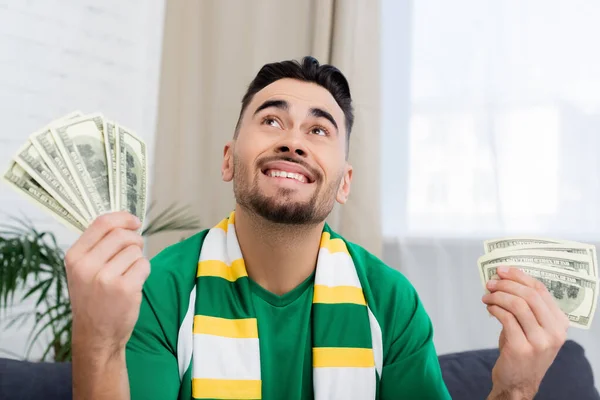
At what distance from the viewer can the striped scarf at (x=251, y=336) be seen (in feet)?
4.64

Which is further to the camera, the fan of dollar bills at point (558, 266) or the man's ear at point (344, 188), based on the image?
the man's ear at point (344, 188)

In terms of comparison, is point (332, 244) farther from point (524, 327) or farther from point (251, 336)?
point (524, 327)

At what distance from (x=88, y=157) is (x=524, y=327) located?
95 centimetres

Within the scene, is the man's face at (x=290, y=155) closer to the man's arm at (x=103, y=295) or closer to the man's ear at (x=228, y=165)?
the man's ear at (x=228, y=165)

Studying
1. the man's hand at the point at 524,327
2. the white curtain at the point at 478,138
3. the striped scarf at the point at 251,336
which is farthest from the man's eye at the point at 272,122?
the white curtain at the point at 478,138

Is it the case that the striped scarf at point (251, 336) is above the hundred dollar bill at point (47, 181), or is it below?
below

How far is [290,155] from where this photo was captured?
153cm

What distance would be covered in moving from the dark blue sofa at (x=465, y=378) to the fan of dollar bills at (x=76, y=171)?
506mm

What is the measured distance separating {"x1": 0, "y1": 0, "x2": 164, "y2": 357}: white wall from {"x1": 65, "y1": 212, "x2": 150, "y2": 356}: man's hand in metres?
1.85

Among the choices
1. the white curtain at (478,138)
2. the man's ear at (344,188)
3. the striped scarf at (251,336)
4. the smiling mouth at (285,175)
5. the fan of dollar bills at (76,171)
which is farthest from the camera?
the white curtain at (478,138)

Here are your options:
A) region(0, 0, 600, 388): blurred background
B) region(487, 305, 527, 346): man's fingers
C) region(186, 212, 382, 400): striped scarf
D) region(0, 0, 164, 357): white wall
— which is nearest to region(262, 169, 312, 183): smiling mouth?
region(186, 212, 382, 400): striped scarf

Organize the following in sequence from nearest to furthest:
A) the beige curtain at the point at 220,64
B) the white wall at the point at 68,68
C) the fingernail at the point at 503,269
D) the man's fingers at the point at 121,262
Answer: the man's fingers at the point at 121,262 < the fingernail at the point at 503,269 < the beige curtain at the point at 220,64 < the white wall at the point at 68,68

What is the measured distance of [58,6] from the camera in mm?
3041

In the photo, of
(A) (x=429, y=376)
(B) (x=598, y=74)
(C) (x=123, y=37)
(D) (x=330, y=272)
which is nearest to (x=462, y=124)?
(B) (x=598, y=74)
